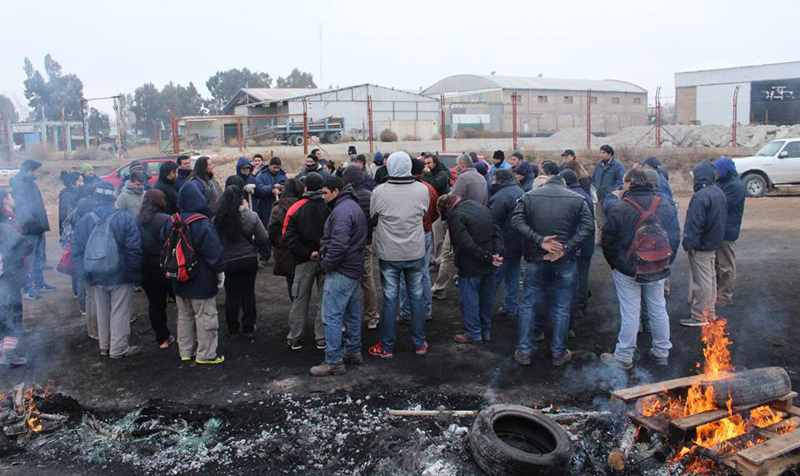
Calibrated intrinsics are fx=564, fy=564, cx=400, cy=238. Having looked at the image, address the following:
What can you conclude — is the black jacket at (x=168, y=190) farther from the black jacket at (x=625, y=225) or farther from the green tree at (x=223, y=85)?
the green tree at (x=223, y=85)

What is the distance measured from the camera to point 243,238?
6.38m

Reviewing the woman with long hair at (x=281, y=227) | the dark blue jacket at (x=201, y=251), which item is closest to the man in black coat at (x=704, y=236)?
the woman with long hair at (x=281, y=227)

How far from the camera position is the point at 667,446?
3.93 m

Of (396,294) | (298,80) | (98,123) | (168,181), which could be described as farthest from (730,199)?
(298,80)

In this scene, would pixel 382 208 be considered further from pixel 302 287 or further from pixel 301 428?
pixel 301 428

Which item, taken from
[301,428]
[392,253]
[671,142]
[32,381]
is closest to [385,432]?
[301,428]

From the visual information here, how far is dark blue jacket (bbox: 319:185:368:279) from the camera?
5.48 m

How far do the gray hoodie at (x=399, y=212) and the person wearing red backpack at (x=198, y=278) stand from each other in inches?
67.7

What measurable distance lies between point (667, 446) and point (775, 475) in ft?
2.11

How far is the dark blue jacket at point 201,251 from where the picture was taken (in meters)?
5.74

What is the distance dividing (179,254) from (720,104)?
45332mm

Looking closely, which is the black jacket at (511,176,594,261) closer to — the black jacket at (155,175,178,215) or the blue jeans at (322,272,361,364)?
the blue jeans at (322,272,361,364)

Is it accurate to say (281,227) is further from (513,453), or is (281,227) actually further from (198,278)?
(513,453)

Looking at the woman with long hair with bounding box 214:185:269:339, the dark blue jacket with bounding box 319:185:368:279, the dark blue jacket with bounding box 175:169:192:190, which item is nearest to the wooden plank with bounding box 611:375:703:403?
the dark blue jacket with bounding box 319:185:368:279
